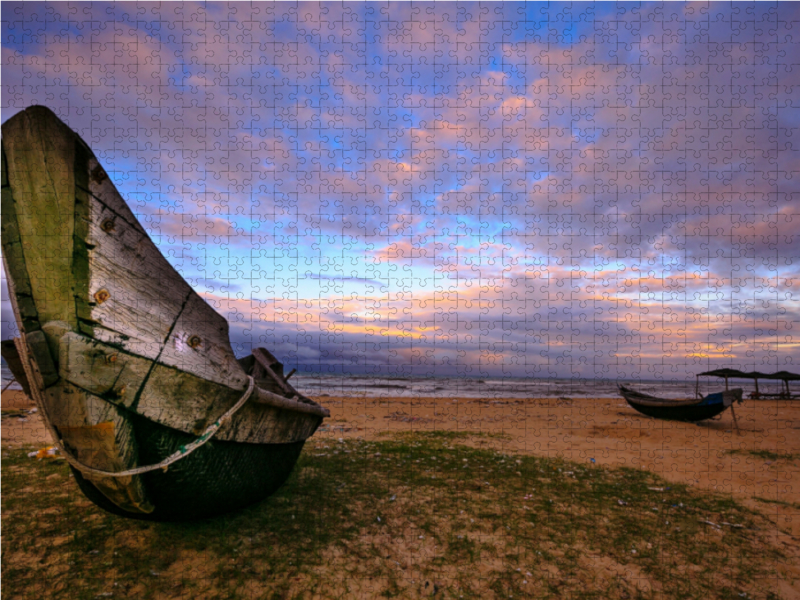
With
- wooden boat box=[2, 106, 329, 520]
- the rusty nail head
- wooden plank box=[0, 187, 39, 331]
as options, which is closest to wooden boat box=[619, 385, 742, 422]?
wooden boat box=[2, 106, 329, 520]

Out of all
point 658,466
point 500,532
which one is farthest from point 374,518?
point 658,466

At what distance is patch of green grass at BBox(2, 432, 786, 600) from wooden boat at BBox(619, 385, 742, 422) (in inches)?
309

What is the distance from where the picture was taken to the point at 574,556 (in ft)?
12.5

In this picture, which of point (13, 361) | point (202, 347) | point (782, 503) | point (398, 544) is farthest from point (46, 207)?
point (782, 503)

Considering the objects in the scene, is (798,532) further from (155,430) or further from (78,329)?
(78,329)

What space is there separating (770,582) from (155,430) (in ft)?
17.5

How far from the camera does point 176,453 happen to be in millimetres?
2961

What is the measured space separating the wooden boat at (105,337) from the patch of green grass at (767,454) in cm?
1040

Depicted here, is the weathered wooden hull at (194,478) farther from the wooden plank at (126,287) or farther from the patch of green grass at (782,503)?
the patch of green grass at (782,503)

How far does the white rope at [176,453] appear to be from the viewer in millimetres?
2595

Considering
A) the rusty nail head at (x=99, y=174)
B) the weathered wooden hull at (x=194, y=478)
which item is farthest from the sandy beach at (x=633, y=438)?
the rusty nail head at (x=99, y=174)

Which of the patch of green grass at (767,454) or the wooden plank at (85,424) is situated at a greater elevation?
the wooden plank at (85,424)

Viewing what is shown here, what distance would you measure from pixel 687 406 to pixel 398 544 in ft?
43.4

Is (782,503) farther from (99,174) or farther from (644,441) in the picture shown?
(99,174)
